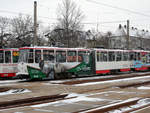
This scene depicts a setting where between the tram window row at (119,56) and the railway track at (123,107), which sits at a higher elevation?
the tram window row at (119,56)

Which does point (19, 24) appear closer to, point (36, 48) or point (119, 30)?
point (36, 48)

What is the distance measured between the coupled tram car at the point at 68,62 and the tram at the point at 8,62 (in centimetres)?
241

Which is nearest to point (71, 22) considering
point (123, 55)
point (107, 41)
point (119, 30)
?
point (123, 55)

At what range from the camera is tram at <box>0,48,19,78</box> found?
884 inches

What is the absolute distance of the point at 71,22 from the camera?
36938 millimetres

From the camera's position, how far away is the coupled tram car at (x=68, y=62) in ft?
66.6

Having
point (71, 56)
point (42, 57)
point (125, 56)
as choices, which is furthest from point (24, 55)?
point (125, 56)

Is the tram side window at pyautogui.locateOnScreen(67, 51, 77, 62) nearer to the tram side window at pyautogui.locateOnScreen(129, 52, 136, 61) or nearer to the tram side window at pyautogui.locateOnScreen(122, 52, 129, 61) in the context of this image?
the tram side window at pyautogui.locateOnScreen(122, 52, 129, 61)

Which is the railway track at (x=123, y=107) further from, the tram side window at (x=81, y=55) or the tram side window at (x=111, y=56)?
the tram side window at (x=111, y=56)

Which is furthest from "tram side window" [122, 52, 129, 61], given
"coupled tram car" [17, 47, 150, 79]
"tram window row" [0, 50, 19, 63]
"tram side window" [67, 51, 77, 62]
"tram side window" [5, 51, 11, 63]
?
"tram side window" [5, 51, 11, 63]

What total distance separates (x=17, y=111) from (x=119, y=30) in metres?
95.5

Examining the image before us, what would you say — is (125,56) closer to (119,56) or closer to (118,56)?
(119,56)

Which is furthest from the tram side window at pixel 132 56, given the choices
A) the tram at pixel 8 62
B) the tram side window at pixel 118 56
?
the tram at pixel 8 62

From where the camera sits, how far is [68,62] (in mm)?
22578
